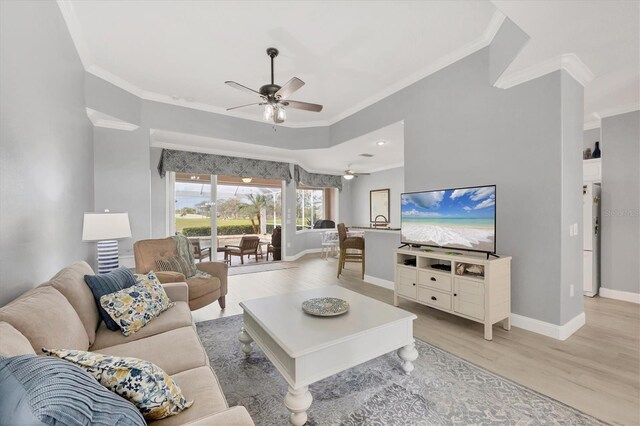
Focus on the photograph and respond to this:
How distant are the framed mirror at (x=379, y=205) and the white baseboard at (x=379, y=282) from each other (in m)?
3.49

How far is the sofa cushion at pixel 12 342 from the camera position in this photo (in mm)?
875

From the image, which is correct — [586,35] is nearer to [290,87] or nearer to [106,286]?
[290,87]

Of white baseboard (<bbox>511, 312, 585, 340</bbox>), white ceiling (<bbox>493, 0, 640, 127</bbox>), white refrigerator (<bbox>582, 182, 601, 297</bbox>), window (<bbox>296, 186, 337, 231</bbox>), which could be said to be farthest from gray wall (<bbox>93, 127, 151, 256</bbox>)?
white refrigerator (<bbox>582, 182, 601, 297</bbox>)

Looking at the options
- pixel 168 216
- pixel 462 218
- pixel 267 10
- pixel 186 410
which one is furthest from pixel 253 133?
pixel 186 410

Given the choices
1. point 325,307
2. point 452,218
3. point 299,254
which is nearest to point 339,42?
point 452,218

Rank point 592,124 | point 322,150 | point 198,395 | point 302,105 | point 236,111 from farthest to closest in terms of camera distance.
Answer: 1. point 322,150
2. point 236,111
3. point 592,124
4. point 302,105
5. point 198,395

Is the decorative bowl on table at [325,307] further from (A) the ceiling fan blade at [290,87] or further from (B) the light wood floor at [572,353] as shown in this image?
(A) the ceiling fan blade at [290,87]

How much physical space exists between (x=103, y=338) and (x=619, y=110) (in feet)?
20.1

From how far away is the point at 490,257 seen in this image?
9.16 ft

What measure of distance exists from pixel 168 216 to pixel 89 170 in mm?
2004

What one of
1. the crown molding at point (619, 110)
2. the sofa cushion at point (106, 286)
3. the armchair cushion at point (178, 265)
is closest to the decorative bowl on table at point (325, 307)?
the sofa cushion at point (106, 286)

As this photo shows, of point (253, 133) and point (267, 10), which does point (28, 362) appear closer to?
→ point (267, 10)

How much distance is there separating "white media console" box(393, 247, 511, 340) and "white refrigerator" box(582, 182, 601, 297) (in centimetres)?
207

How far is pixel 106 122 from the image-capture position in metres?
3.97
